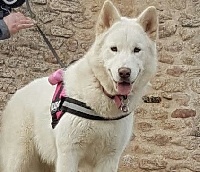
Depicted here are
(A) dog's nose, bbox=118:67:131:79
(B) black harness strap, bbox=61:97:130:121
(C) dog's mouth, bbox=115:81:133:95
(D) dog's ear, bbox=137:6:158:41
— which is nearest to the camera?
(A) dog's nose, bbox=118:67:131:79

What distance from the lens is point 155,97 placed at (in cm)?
647

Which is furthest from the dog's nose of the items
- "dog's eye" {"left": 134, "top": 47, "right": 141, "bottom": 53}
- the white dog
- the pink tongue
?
"dog's eye" {"left": 134, "top": 47, "right": 141, "bottom": 53}

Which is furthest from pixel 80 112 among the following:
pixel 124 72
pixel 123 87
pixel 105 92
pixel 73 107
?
pixel 124 72

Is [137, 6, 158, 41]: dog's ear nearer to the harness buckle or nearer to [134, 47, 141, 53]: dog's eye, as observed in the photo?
[134, 47, 141, 53]: dog's eye

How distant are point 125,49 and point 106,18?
1.05 feet

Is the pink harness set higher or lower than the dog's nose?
lower

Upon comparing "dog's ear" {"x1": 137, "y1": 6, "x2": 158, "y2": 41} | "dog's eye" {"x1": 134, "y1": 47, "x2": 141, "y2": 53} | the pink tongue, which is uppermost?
"dog's ear" {"x1": 137, "y1": 6, "x2": 158, "y2": 41}

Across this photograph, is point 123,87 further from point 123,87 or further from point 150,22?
point 150,22

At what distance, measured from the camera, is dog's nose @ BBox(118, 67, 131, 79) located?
3588 millimetres

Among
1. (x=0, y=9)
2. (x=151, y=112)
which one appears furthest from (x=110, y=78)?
(x=151, y=112)

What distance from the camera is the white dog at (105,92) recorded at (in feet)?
12.3

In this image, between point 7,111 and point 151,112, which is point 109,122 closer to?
point 7,111

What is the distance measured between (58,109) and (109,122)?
343 millimetres

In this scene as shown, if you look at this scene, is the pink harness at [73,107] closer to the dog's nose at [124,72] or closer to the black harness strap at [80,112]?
the black harness strap at [80,112]
